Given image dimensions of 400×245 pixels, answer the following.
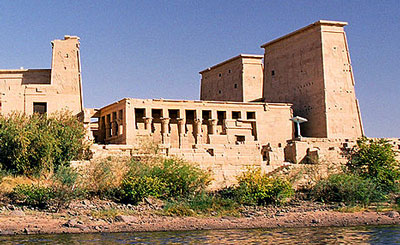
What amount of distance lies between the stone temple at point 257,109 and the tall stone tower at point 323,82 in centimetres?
5

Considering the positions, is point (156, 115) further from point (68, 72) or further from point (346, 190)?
point (346, 190)

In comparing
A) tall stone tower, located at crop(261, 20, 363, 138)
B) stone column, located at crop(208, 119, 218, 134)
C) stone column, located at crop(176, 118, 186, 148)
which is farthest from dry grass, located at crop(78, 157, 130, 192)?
tall stone tower, located at crop(261, 20, 363, 138)

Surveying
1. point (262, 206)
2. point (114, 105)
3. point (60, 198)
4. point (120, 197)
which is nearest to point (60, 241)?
point (60, 198)

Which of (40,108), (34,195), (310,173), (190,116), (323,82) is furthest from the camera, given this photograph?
(190,116)

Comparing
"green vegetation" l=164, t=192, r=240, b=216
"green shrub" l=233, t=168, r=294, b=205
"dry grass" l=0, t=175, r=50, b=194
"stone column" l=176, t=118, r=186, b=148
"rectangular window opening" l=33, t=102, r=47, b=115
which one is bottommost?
"green vegetation" l=164, t=192, r=240, b=216

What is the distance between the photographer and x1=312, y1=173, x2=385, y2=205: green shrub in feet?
79.4

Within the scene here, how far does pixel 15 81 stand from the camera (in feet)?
107

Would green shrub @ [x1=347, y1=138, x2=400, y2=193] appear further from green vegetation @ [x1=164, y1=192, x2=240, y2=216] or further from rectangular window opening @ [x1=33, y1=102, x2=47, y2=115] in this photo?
rectangular window opening @ [x1=33, y1=102, x2=47, y2=115]

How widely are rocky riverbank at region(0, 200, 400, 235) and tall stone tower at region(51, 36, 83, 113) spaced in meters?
10.6

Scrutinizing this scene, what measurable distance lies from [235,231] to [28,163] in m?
8.98

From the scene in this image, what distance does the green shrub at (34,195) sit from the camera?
21.0 metres

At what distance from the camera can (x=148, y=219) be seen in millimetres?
20516

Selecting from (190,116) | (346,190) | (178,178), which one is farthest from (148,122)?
(346,190)

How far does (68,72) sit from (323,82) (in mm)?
13569
